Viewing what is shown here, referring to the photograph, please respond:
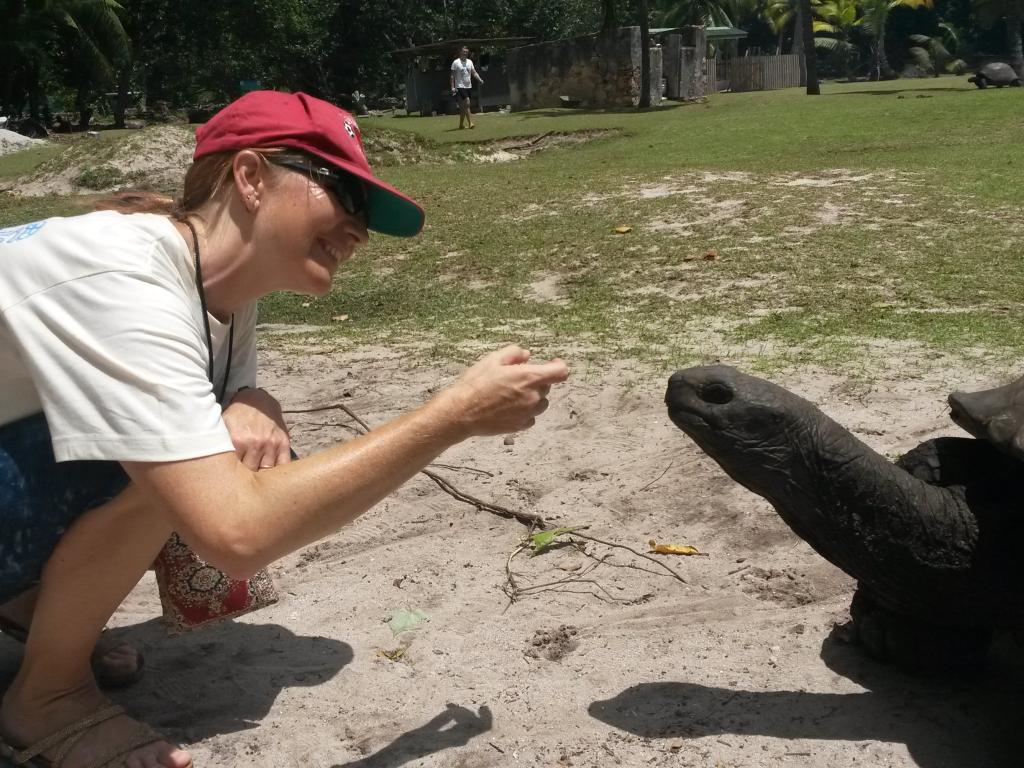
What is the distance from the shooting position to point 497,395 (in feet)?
4.60

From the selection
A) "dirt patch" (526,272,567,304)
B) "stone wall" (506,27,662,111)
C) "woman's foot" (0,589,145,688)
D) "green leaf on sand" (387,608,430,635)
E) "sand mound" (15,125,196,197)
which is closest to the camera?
"woman's foot" (0,589,145,688)

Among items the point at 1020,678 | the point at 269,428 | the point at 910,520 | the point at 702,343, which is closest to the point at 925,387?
the point at 702,343

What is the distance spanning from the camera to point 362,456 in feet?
4.38

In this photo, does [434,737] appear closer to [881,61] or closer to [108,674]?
[108,674]

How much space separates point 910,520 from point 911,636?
0.88 ft

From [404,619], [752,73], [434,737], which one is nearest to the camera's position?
[434,737]

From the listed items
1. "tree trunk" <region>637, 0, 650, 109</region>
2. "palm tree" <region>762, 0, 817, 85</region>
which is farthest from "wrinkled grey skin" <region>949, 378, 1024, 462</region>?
"palm tree" <region>762, 0, 817, 85</region>

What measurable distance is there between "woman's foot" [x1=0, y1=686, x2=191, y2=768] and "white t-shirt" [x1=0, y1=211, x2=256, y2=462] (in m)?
0.57

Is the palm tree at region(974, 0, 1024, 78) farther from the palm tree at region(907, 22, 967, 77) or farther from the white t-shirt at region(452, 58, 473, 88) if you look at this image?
the white t-shirt at region(452, 58, 473, 88)

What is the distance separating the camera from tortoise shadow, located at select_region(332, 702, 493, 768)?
1.68 metres

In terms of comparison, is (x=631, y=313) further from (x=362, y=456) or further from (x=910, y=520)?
(x=362, y=456)

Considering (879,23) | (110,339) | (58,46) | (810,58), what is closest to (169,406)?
(110,339)

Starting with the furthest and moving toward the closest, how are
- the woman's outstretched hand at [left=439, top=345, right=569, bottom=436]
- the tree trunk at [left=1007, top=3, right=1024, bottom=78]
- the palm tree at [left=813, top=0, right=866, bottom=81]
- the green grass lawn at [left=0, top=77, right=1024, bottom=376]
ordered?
the palm tree at [left=813, top=0, right=866, bottom=81] → the tree trunk at [left=1007, top=3, right=1024, bottom=78] → the green grass lawn at [left=0, top=77, right=1024, bottom=376] → the woman's outstretched hand at [left=439, top=345, right=569, bottom=436]

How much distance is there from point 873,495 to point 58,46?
86.3ft
